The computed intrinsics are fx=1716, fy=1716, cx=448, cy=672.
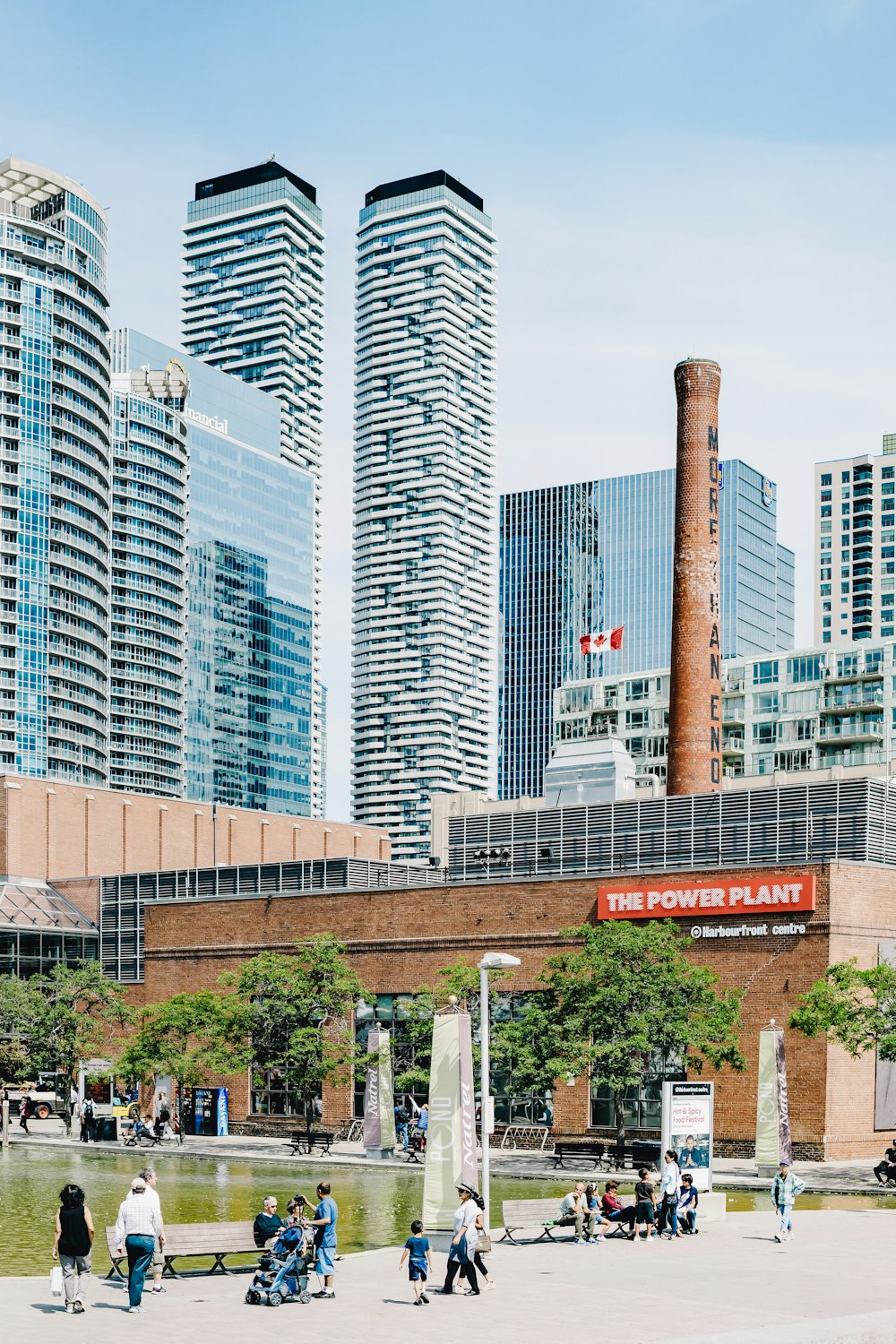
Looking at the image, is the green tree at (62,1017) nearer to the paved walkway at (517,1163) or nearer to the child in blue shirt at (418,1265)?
the paved walkway at (517,1163)

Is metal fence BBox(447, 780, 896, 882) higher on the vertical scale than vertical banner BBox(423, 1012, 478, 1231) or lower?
higher

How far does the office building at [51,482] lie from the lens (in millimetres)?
153750

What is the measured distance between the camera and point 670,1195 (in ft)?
107

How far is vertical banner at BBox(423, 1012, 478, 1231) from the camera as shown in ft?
94.1

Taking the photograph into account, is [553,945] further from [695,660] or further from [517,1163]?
[695,660]

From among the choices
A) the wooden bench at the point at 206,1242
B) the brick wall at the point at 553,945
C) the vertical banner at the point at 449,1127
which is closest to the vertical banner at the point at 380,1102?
the brick wall at the point at 553,945

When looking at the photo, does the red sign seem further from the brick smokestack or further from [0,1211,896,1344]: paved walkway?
the brick smokestack

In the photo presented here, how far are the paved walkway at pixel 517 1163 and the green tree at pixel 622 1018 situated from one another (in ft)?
9.10

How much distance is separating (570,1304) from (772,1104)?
2139 cm

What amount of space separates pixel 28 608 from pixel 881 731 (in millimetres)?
77133

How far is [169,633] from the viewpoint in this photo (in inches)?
7864

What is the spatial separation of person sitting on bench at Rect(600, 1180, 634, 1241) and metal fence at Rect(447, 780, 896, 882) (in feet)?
73.0

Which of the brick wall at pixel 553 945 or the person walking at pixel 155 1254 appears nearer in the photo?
the person walking at pixel 155 1254

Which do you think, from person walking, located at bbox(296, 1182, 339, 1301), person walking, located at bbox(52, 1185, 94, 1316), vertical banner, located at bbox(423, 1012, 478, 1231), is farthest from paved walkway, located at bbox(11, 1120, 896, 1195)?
person walking, located at bbox(52, 1185, 94, 1316)
